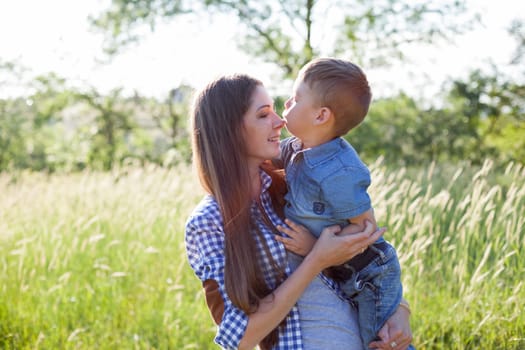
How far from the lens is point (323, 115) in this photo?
2076mm

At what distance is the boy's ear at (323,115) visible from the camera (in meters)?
2.06

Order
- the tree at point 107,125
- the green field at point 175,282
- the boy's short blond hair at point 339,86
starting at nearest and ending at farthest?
the boy's short blond hair at point 339,86
the green field at point 175,282
the tree at point 107,125

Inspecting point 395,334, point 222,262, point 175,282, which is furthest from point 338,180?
point 175,282

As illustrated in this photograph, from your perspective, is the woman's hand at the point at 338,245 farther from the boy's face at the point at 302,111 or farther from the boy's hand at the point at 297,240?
the boy's face at the point at 302,111

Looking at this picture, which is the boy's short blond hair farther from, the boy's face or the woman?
the woman

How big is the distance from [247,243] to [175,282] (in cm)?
240

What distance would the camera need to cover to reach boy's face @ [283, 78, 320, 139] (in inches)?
81.7

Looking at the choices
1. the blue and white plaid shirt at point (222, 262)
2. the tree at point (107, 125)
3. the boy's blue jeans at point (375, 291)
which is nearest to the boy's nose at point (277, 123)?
the blue and white plaid shirt at point (222, 262)

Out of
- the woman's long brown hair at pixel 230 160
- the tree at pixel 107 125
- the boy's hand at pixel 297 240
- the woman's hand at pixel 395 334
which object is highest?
the woman's long brown hair at pixel 230 160

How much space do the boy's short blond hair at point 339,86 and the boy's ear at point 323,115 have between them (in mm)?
13

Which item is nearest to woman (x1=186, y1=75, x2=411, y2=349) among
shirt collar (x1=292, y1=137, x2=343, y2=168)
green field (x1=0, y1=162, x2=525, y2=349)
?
shirt collar (x1=292, y1=137, x2=343, y2=168)

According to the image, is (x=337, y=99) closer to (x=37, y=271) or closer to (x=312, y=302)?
(x=312, y=302)

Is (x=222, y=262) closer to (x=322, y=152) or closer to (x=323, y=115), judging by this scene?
(x=322, y=152)

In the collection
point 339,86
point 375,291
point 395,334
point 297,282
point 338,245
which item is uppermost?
point 339,86
